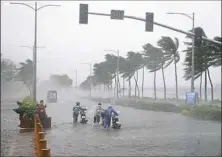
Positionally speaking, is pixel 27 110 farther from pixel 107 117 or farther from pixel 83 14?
pixel 83 14

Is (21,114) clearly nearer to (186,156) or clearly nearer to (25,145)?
(25,145)

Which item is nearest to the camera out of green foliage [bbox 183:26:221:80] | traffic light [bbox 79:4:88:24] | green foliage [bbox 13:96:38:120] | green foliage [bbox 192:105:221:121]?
traffic light [bbox 79:4:88:24]

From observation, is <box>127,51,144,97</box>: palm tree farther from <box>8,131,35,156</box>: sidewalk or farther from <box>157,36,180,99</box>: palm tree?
<box>8,131,35,156</box>: sidewalk

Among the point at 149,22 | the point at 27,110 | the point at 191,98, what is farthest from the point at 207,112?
the point at 27,110

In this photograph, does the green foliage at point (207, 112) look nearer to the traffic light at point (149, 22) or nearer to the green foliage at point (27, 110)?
the traffic light at point (149, 22)

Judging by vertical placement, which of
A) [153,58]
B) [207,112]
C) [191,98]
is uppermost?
[153,58]

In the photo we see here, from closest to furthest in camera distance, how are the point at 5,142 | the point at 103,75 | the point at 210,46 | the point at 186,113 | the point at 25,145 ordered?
the point at 25,145
the point at 5,142
the point at 186,113
the point at 210,46
the point at 103,75

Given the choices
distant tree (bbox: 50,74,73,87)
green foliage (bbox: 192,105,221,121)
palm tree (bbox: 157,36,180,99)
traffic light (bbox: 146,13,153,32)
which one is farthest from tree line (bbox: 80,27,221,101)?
distant tree (bbox: 50,74,73,87)

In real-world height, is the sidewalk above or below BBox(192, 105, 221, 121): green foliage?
below

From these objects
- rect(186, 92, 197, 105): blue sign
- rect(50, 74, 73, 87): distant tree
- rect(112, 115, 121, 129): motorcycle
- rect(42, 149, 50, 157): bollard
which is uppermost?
rect(50, 74, 73, 87): distant tree

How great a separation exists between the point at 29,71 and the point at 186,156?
10827 centimetres

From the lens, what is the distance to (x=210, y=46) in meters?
54.3

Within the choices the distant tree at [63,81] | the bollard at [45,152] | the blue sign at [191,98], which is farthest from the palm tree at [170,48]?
the distant tree at [63,81]

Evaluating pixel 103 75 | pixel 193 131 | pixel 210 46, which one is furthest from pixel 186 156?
pixel 103 75
